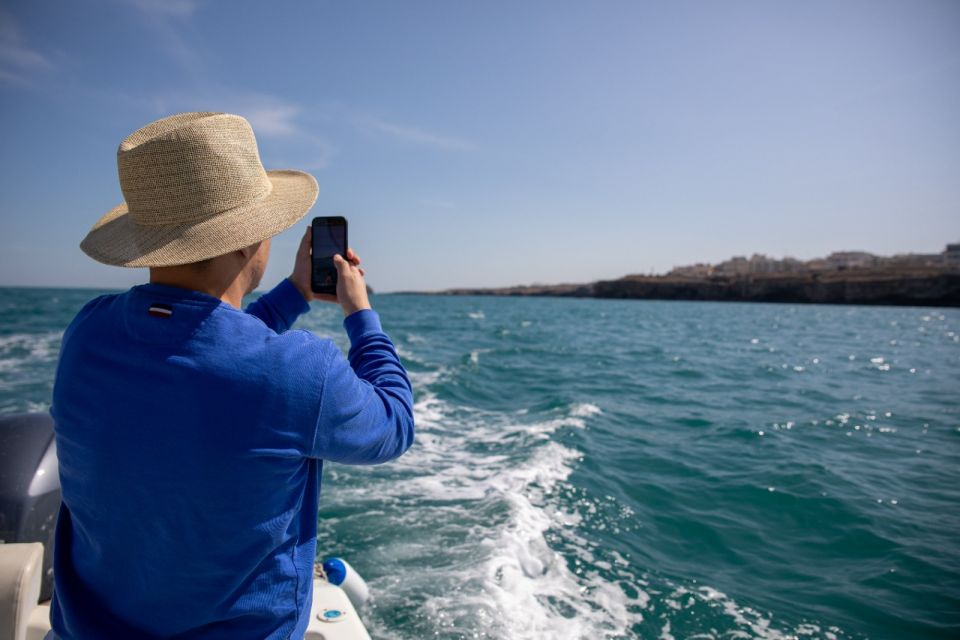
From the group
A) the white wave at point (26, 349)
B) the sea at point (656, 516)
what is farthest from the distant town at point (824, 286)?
the white wave at point (26, 349)

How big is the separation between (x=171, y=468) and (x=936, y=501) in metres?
8.18

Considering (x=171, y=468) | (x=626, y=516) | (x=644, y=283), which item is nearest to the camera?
(x=171, y=468)

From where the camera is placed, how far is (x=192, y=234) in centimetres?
107

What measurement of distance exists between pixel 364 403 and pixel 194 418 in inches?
12.6

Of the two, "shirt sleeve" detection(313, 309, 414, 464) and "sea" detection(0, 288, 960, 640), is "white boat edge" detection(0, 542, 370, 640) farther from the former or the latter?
"sea" detection(0, 288, 960, 640)

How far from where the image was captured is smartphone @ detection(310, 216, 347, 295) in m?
1.62

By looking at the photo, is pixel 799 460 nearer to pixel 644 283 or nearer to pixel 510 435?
pixel 510 435

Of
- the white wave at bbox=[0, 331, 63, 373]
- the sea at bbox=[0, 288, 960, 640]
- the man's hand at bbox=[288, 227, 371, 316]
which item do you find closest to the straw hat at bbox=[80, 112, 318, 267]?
the man's hand at bbox=[288, 227, 371, 316]

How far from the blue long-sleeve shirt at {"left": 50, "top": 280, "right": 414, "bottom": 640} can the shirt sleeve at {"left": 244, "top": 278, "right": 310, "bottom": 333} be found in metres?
0.58

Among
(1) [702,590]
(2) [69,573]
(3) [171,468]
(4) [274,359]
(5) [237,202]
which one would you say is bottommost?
(1) [702,590]

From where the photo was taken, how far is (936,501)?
6.26 metres

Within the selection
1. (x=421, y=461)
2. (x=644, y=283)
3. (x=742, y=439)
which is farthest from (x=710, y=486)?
(x=644, y=283)

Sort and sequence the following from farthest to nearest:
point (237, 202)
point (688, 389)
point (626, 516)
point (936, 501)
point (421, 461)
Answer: point (688, 389) < point (421, 461) < point (936, 501) < point (626, 516) < point (237, 202)

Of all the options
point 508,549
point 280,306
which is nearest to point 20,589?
point 280,306
